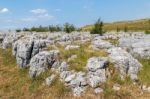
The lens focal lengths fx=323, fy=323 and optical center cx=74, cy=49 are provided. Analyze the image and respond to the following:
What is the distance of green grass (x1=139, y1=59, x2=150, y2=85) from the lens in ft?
105

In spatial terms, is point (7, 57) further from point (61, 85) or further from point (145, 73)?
point (145, 73)

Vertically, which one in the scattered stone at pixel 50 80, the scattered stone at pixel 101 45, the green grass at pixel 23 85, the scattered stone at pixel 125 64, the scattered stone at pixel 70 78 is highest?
the scattered stone at pixel 101 45

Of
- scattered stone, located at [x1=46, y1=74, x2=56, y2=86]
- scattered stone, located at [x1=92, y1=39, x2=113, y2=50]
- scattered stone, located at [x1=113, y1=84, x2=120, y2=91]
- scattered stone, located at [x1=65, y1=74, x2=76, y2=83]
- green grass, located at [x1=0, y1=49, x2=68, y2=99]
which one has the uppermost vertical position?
scattered stone, located at [x1=92, y1=39, x2=113, y2=50]

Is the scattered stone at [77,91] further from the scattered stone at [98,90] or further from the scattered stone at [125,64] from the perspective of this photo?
the scattered stone at [125,64]

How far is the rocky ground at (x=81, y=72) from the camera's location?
102 ft

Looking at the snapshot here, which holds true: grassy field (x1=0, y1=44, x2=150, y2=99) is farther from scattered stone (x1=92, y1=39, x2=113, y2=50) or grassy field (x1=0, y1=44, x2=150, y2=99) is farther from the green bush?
the green bush

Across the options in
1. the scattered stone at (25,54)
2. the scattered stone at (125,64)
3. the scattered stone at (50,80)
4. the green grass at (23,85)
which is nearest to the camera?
the green grass at (23,85)

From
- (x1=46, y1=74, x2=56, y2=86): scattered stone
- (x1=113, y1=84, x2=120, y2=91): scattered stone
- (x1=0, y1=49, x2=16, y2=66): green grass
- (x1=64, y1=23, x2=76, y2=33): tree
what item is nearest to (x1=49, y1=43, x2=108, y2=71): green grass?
(x1=46, y1=74, x2=56, y2=86): scattered stone

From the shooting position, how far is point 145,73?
33219mm

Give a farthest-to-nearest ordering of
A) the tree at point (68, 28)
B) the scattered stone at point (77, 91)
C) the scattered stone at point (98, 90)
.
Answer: the tree at point (68, 28)
the scattered stone at point (77, 91)
the scattered stone at point (98, 90)

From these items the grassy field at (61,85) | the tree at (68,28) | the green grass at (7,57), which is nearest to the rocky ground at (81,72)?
the grassy field at (61,85)

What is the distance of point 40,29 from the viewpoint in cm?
8794

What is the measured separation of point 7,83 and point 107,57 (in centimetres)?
1238

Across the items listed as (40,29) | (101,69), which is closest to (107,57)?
(101,69)
